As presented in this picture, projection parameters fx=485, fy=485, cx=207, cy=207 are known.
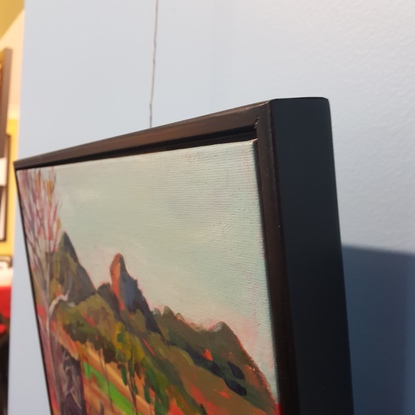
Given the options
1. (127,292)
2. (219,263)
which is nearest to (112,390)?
(127,292)

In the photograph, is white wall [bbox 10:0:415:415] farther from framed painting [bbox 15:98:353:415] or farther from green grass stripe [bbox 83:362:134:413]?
green grass stripe [bbox 83:362:134:413]

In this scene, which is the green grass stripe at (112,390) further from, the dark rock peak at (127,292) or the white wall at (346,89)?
the white wall at (346,89)

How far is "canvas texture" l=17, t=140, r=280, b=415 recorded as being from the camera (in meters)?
0.29

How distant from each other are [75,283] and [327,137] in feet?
1.37

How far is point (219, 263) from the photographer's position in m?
0.32

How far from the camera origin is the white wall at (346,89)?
344 mm

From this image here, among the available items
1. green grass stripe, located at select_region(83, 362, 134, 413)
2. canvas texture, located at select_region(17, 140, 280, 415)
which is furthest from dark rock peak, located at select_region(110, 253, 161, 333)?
green grass stripe, located at select_region(83, 362, 134, 413)

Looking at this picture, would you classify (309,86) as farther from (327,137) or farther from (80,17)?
(80,17)

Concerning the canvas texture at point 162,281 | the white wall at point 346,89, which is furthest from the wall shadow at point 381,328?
the canvas texture at point 162,281

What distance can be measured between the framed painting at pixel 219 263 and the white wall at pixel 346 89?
0.07 meters

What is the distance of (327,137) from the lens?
282 millimetres

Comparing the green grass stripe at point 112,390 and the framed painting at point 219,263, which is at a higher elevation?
the framed painting at point 219,263

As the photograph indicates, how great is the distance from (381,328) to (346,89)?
19 cm

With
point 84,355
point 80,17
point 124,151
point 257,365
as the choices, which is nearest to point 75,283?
point 84,355
